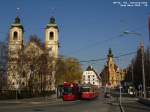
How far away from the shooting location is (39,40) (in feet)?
250

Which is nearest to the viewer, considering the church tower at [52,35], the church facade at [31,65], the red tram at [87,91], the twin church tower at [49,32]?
the red tram at [87,91]

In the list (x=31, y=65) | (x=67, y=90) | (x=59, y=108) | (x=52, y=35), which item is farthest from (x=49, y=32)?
(x=59, y=108)

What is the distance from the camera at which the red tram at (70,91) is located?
62.8 metres

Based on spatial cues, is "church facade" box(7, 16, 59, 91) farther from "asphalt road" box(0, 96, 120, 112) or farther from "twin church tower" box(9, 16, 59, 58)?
"twin church tower" box(9, 16, 59, 58)

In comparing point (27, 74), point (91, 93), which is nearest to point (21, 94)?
point (27, 74)

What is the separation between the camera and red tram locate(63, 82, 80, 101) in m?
62.8

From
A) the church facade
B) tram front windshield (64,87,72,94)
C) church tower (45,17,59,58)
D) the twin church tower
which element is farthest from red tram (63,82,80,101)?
church tower (45,17,59,58)

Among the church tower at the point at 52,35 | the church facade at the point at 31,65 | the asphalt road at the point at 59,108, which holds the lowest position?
the asphalt road at the point at 59,108

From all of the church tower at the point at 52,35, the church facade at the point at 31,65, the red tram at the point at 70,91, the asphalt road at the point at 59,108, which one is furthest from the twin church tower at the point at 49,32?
the asphalt road at the point at 59,108

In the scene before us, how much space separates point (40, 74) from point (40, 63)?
2729mm

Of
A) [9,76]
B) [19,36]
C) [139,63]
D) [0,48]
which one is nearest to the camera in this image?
[0,48]

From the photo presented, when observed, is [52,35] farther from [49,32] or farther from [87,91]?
[87,91]

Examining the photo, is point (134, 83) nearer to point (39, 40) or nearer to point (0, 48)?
point (39, 40)

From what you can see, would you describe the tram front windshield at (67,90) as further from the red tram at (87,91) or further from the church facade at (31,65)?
the church facade at (31,65)
